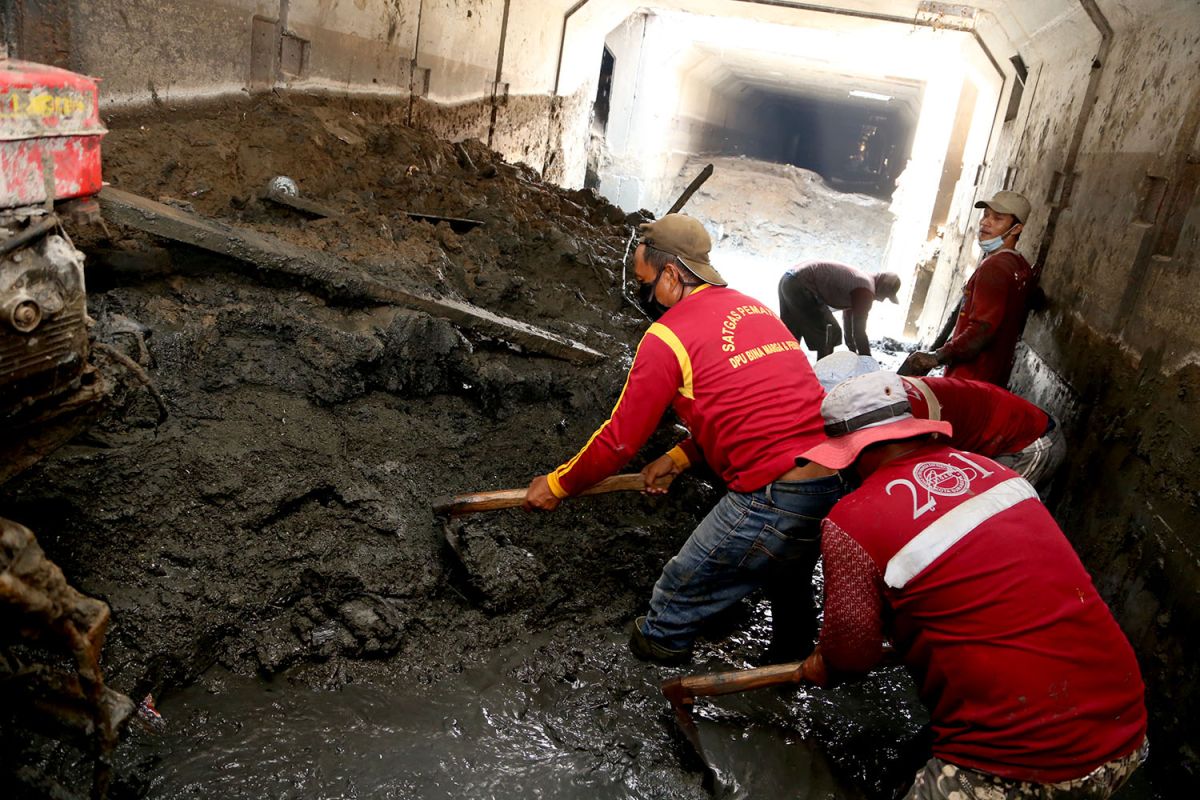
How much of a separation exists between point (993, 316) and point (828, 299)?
2016 millimetres

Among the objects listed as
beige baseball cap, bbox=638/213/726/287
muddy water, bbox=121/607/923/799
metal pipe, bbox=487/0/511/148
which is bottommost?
muddy water, bbox=121/607/923/799

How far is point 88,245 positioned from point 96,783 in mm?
1935

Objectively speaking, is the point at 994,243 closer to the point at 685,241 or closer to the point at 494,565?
the point at 685,241

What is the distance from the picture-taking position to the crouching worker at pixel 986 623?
1.91 meters

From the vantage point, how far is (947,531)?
78.5 inches

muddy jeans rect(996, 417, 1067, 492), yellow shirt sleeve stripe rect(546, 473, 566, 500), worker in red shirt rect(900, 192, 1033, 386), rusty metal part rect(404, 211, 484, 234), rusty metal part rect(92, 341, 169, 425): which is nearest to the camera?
rusty metal part rect(92, 341, 169, 425)

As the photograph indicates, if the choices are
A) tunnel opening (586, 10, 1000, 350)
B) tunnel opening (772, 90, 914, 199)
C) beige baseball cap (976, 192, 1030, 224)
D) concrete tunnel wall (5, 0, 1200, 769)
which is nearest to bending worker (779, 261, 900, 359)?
concrete tunnel wall (5, 0, 1200, 769)

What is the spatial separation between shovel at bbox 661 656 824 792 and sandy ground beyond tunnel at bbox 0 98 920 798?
82 mm

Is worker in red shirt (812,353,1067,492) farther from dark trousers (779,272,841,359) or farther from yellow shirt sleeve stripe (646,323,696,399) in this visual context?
dark trousers (779,272,841,359)

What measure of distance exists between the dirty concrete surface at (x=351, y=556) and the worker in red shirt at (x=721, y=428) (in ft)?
1.62

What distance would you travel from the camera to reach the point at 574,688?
9.76 ft

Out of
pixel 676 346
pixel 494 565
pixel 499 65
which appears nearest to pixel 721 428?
pixel 676 346

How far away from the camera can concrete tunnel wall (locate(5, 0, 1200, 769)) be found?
3.13 m

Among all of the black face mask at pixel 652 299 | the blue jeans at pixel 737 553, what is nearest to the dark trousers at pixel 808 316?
the black face mask at pixel 652 299
